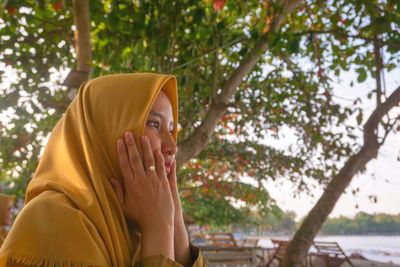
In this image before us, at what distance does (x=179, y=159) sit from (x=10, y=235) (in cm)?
201

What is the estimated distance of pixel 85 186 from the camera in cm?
108

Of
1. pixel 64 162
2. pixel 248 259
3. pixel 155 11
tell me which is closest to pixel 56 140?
pixel 64 162

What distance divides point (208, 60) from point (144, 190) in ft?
9.87

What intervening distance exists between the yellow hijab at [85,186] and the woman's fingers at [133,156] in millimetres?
26

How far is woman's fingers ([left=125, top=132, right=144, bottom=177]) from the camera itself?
1.15 m

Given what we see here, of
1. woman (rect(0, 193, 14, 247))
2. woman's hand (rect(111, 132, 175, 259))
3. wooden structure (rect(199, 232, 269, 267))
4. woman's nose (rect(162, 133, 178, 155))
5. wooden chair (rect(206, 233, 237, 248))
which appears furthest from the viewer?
wooden chair (rect(206, 233, 237, 248))

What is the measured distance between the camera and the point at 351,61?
13.1ft

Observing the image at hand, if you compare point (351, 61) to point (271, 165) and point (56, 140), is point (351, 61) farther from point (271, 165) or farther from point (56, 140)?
point (56, 140)

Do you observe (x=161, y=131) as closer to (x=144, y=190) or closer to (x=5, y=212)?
(x=144, y=190)

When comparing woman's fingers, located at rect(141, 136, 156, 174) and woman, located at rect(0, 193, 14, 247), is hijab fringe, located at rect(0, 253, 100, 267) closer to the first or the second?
woman's fingers, located at rect(141, 136, 156, 174)

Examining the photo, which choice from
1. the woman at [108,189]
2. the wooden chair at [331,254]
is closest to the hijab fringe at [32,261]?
the woman at [108,189]

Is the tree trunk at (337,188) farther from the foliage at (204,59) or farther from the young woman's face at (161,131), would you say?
the young woman's face at (161,131)

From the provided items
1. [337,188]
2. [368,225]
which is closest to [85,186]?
[337,188]

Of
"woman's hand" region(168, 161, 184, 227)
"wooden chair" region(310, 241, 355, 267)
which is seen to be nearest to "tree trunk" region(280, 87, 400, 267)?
"woman's hand" region(168, 161, 184, 227)
